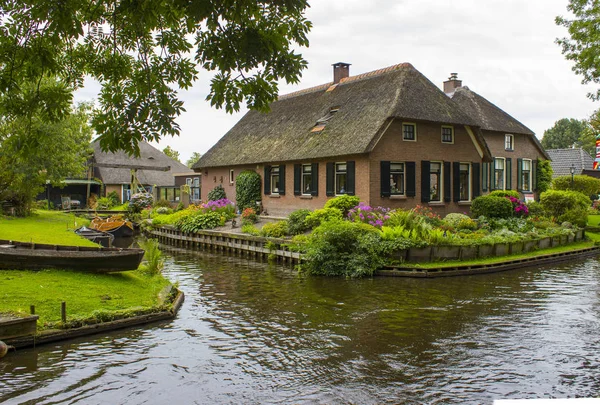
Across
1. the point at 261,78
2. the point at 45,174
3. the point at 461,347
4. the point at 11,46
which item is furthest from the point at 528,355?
the point at 45,174

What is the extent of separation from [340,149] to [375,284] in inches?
348

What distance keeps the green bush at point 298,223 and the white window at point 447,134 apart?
727 cm

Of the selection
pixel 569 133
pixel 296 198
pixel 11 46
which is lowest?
pixel 296 198

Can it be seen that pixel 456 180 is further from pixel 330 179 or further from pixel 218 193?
pixel 218 193

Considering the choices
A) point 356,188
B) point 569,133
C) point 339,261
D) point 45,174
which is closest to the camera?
point 339,261

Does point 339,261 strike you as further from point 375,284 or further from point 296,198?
point 296,198

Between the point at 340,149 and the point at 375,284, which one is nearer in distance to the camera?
the point at 375,284

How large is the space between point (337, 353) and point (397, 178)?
47.3 feet

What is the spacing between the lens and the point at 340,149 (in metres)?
22.2

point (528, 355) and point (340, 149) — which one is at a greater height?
point (340, 149)

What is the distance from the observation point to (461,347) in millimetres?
8938

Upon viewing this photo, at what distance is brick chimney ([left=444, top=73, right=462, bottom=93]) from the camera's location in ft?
108

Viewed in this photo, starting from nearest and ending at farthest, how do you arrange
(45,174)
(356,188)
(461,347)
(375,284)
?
(461,347), (375,284), (356,188), (45,174)

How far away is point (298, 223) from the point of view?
67.3 feet
